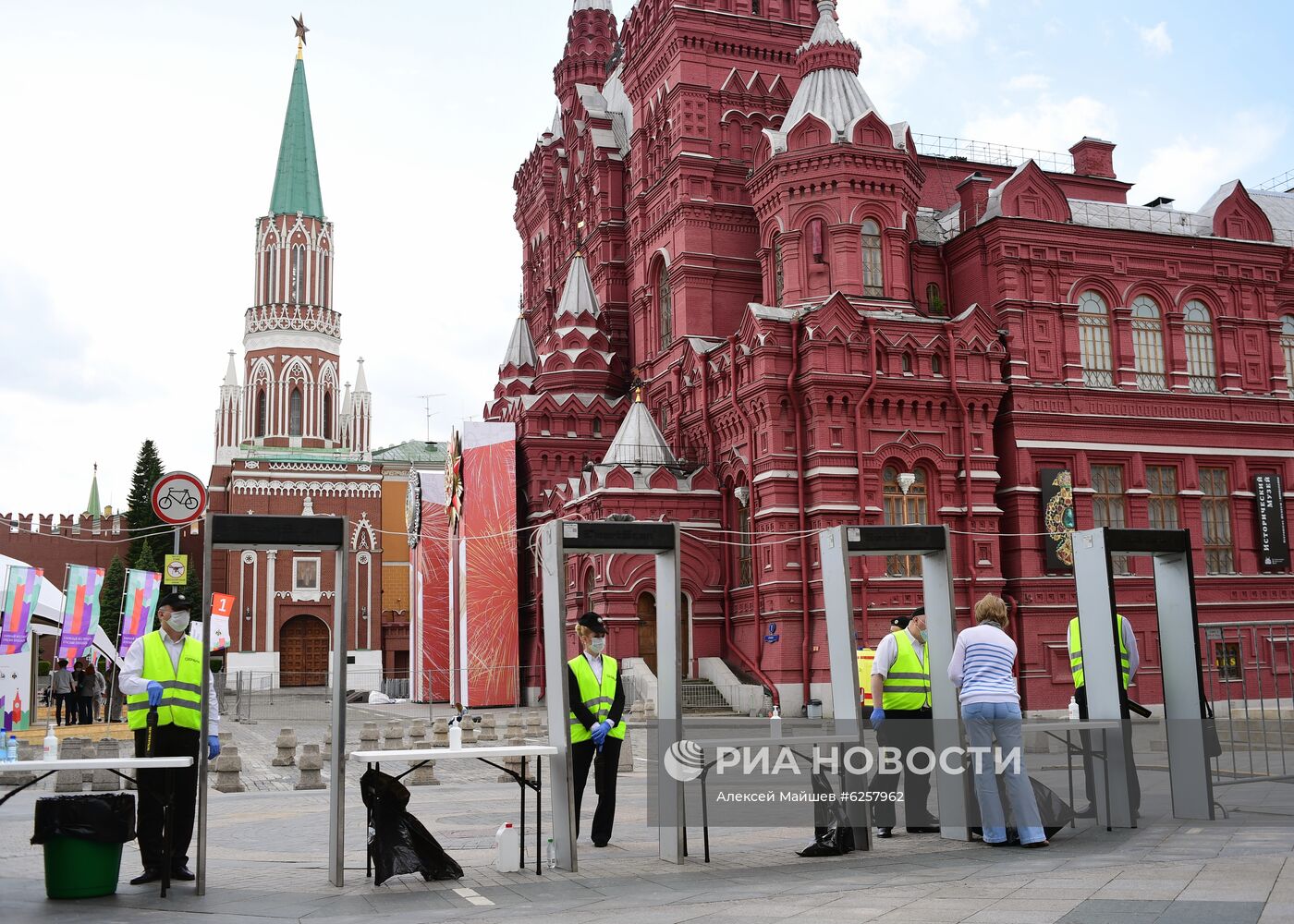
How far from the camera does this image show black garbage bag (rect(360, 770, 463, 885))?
9.36m

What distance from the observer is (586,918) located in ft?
25.8

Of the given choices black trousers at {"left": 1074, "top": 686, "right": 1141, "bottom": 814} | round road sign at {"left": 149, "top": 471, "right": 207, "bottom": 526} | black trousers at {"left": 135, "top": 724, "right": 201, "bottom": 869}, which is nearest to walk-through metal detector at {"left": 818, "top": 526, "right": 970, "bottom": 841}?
black trousers at {"left": 1074, "top": 686, "right": 1141, "bottom": 814}

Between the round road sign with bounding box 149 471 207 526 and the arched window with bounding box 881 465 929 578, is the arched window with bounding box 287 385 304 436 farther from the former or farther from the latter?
the round road sign with bounding box 149 471 207 526

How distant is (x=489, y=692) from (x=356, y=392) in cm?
4985

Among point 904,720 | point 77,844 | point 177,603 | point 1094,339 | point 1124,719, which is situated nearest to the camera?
point 77,844

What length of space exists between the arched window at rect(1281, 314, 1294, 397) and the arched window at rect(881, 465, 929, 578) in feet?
43.2

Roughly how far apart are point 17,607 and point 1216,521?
29819 millimetres

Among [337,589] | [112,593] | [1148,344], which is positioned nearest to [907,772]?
[337,589]

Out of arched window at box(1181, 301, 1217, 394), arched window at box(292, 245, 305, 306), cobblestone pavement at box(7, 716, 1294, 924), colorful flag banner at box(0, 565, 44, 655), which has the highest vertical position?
arched window at box(292, 245, 305, 306)

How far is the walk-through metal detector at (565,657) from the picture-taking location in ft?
32.9

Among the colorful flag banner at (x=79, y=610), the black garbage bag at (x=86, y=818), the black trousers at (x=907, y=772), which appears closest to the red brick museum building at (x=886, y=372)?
the colorful flag banner at (x=79, y=610)

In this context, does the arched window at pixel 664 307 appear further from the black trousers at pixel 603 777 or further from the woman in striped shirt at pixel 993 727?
the woman in striped shirt at pixel 993 727

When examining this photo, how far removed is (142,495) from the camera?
79500 millimetres

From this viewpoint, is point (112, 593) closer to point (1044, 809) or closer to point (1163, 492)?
point (1163, 492)
